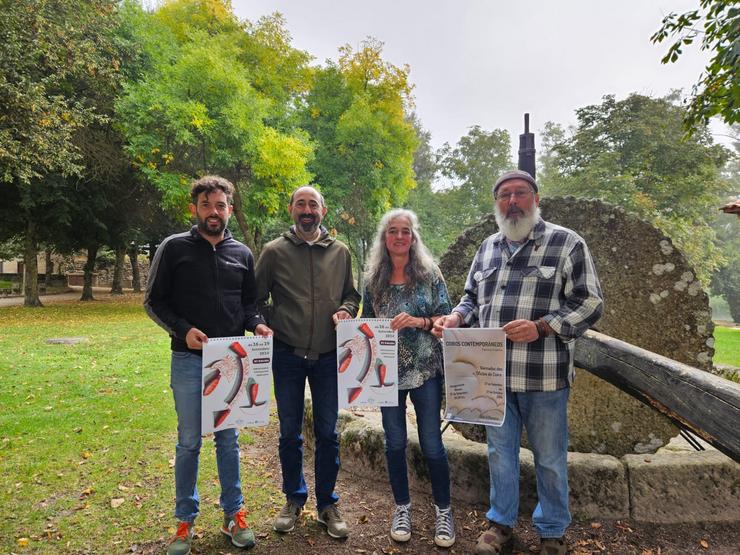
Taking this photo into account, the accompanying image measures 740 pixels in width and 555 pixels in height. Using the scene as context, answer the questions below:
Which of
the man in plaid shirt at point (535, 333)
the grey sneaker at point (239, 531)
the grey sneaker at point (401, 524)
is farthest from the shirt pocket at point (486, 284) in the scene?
the grey sneaker at point (239, 531)

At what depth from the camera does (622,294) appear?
12.5 ft

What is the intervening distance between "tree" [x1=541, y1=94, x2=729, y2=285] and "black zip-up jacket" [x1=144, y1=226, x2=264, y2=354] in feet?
58.8

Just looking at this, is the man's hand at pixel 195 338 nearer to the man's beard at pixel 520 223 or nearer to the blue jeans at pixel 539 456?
the blue jeans at pixel 539 456

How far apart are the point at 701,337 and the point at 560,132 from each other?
42.2 metres

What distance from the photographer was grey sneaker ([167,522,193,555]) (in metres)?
2.73

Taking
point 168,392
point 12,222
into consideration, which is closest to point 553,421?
point 168,392

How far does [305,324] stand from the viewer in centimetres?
291

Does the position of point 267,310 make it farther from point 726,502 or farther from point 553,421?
point 726,502

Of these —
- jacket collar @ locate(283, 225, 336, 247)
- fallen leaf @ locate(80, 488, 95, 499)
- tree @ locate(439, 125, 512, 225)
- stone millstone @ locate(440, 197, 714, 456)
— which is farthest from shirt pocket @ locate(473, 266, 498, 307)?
tree @ locate(439, 125, 512, 225)

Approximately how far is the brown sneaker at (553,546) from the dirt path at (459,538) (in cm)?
23

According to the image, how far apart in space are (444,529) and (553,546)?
2.16 ft

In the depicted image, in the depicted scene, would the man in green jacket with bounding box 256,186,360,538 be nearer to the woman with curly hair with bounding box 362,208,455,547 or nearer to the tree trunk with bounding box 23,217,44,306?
the woman with curly hair with bounding box 362,208,455,547

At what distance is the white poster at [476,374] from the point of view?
8.43ft

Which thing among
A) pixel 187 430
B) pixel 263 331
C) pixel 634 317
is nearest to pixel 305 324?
pixel 263 331
